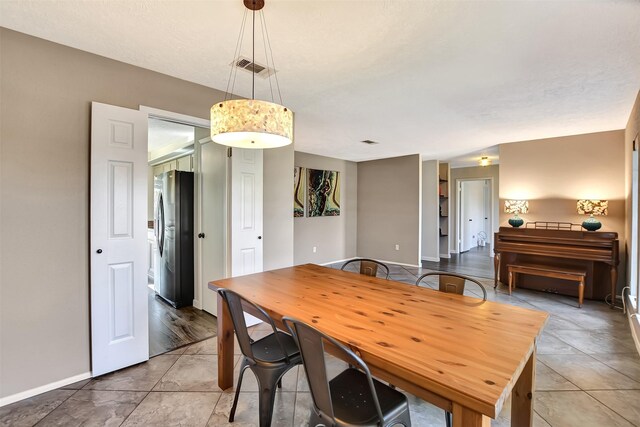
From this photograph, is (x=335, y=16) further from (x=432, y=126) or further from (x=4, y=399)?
(x=4, y=399)

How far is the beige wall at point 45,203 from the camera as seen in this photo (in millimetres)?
1960

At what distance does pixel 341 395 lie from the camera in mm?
1329

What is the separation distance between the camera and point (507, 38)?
6.60ft

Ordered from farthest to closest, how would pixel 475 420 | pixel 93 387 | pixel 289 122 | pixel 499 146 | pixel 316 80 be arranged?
pixel 499 146, pixel 316 80, pixel 93 387, pixel 289 122, pixel 475 420

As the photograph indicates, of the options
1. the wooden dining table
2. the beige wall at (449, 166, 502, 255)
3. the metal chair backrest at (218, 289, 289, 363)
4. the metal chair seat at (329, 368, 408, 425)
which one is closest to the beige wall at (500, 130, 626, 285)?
the beige wall at (449, 166, 502, 255)

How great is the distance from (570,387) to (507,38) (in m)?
2.48

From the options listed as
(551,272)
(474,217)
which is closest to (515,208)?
(551,272)

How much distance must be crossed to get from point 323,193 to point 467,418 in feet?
19.3

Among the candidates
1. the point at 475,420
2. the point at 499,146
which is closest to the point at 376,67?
the point at 475,420

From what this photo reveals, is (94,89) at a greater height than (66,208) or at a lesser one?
greater

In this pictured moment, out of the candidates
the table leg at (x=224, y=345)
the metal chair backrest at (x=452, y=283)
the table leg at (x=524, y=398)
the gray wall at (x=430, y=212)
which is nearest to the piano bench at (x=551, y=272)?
the gray wall at (x=430, y=212)

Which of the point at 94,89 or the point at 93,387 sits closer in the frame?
the point at 93,387

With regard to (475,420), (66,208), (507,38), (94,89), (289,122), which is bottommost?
(475,420)

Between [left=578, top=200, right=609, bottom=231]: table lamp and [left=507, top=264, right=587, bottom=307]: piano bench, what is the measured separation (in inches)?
25.2
